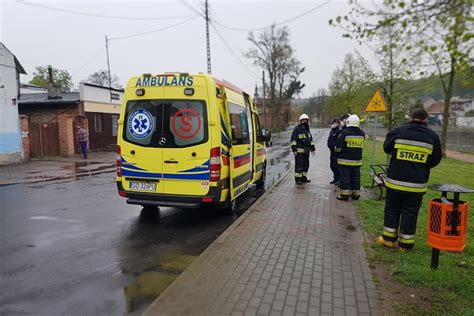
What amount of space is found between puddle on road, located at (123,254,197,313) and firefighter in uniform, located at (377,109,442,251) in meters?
2.78

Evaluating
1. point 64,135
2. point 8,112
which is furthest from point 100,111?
point 8,112

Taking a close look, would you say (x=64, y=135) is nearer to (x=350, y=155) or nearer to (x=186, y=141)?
(x=186, y=141)

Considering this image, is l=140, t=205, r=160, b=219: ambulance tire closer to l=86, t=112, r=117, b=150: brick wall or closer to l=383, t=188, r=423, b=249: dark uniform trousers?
l=383, t=188, r=423, b=249: dark uniform trousers

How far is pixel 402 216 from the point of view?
490 cm

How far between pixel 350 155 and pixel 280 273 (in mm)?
4522

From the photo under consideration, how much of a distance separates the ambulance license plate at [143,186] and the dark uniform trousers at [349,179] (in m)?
4.16

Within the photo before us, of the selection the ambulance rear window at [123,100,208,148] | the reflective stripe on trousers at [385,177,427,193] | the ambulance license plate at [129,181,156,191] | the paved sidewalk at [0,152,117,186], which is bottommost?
the paved sidewalk at [0,152,117,186]

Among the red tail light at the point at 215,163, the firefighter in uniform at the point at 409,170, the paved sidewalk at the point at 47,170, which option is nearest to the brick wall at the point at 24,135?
the paved sidewalk at the point at 47,170

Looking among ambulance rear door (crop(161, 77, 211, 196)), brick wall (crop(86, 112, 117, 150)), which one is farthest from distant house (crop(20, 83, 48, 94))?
ambulance rear door (crop(161, 77, 211, 196))

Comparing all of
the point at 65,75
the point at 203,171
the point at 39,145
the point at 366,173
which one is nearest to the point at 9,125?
the point at 39,145

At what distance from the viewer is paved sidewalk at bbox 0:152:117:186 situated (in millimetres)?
12664

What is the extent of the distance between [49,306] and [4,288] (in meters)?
0.80

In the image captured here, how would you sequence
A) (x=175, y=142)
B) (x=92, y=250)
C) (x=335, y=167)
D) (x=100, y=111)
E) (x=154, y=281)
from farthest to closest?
(x=100, y=111) < (x=335, y=167) < (x=175, y=142) < (x=92, y=250) < (x=154, y=281)

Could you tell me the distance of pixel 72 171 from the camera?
1461 cm
